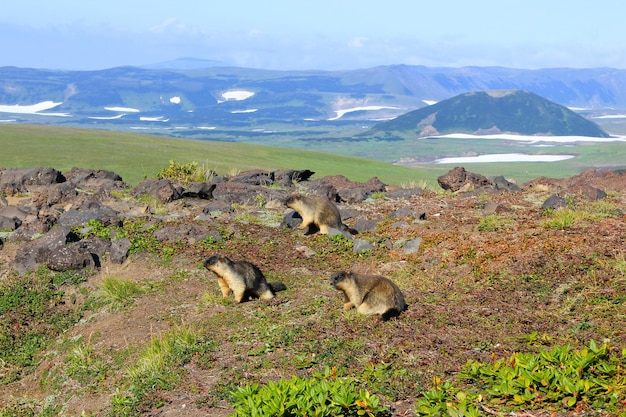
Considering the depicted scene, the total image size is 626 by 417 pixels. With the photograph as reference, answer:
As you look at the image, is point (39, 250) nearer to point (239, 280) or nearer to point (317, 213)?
point (239, 280)

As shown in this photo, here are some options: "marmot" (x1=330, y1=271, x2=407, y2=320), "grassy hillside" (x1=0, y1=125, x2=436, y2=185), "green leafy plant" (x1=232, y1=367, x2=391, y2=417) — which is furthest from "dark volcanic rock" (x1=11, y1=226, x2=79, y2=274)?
"grassy hillside" (x1=0, y1=125, x2=436, y2=185)

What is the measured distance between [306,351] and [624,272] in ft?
18.3

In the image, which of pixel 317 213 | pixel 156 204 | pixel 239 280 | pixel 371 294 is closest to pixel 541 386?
pixel 371 294

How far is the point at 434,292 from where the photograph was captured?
39.3 ft

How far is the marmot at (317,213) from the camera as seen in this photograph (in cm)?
1633

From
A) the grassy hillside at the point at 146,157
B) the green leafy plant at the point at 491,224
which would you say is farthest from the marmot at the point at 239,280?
the grassy hillside at the point at 146,157

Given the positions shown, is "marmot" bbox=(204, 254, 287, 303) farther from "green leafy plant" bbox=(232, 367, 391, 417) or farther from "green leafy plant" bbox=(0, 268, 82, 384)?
"green leafy plant" bbox=(232, 367, 391, 417)

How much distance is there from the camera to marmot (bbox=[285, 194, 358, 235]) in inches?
643

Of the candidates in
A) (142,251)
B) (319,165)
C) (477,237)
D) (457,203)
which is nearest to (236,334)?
(142,251)

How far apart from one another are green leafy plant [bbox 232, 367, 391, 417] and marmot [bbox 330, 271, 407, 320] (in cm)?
330

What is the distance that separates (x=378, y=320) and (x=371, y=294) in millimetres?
418

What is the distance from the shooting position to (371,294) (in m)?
10.8

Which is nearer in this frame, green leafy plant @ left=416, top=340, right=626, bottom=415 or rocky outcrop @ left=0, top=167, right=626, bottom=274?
green leafy plant @ left=416, top=340, right=626, bottom=415

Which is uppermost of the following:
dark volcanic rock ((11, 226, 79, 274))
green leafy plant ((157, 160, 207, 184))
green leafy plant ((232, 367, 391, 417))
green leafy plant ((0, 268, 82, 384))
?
green leafy plant ((157, 160, 207, 184))
